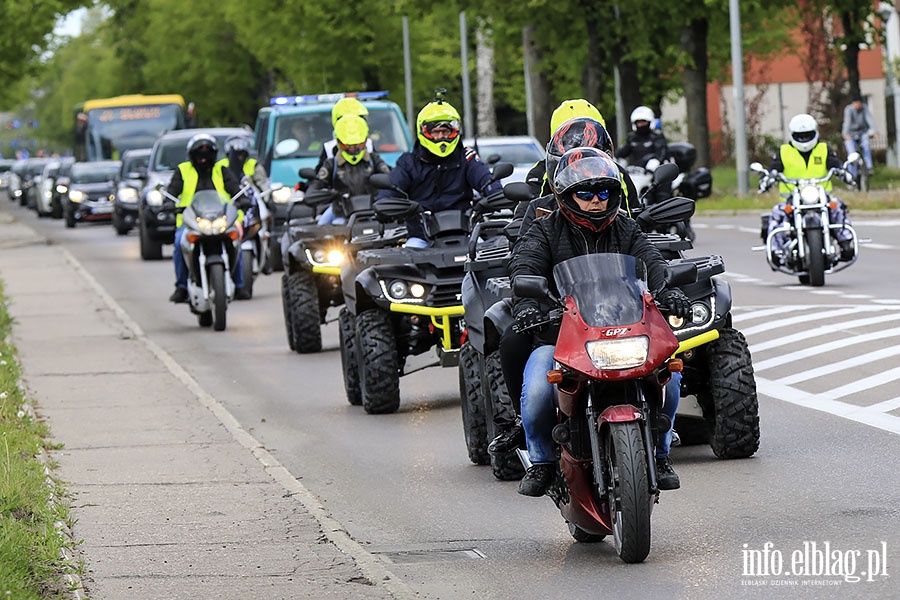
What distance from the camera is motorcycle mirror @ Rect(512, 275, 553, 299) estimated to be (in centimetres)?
759

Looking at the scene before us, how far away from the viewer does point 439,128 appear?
13.6 metres

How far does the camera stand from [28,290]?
26297 mm

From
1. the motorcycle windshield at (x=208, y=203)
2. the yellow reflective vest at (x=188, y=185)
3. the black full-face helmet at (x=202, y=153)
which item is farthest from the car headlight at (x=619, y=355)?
the yellow reflective vest at (x=188, y=185)

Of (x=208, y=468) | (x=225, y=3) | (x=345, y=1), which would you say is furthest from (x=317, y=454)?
(x=225, y=3)

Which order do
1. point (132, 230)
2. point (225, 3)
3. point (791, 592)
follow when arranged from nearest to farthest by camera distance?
point (791, 592) → point (132, 230) → point (225, 3)

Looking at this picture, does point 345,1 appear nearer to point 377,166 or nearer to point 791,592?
point 377,166

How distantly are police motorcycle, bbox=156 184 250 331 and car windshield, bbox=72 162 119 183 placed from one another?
1218 inches

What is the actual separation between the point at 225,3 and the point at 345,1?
45.8ft

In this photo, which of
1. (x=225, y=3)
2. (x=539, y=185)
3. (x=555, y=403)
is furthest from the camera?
(x=225, y=3)

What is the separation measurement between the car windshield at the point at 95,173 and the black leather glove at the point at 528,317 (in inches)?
1699

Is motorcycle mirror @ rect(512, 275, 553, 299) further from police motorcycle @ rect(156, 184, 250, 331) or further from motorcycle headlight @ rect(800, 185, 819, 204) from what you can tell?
motorcycle headlight @ rect(800, 185, 819, 204)

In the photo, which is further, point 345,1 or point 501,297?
point 345,1

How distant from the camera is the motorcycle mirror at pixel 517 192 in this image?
1052 cm

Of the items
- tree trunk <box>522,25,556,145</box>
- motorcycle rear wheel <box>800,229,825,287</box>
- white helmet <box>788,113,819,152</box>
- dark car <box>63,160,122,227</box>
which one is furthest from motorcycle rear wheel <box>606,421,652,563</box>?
dark car <box>63,160,122,227</box>
